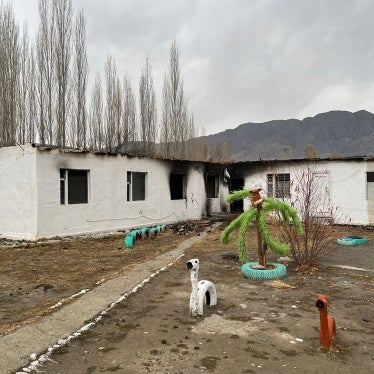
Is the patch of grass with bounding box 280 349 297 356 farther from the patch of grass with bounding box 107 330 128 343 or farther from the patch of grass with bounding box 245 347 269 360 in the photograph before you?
the patch of grass with bounding box 107 330 128 343

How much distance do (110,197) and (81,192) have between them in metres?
1.30

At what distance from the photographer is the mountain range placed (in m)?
95.8

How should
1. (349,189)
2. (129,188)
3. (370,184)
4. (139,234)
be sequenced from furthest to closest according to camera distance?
(349,189)
(370,184)
(129,188)
(139,234)

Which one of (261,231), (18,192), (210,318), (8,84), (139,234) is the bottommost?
(210,318)

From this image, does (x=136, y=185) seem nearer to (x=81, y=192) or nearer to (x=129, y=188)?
(x=129, y=188)

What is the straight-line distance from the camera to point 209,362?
3729 millimetres

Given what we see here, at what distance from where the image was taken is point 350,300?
591 cm

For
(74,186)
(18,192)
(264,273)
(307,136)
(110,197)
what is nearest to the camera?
(264,273)

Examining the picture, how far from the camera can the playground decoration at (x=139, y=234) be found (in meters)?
11.4

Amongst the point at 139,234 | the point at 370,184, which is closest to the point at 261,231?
the point at 139,234

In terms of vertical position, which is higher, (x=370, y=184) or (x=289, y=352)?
(x=370, y=184)

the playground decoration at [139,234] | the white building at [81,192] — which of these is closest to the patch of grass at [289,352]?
the playground decoration at [139,234]

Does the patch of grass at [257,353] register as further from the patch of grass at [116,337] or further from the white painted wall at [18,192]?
the white painted wall at [18,192]

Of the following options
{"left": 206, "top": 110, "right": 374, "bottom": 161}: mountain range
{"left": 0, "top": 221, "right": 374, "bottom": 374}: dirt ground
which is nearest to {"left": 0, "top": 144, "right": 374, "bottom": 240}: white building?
{"left": 0, "top": 221, "right": 374, "bottom": 374}: dirt ground
